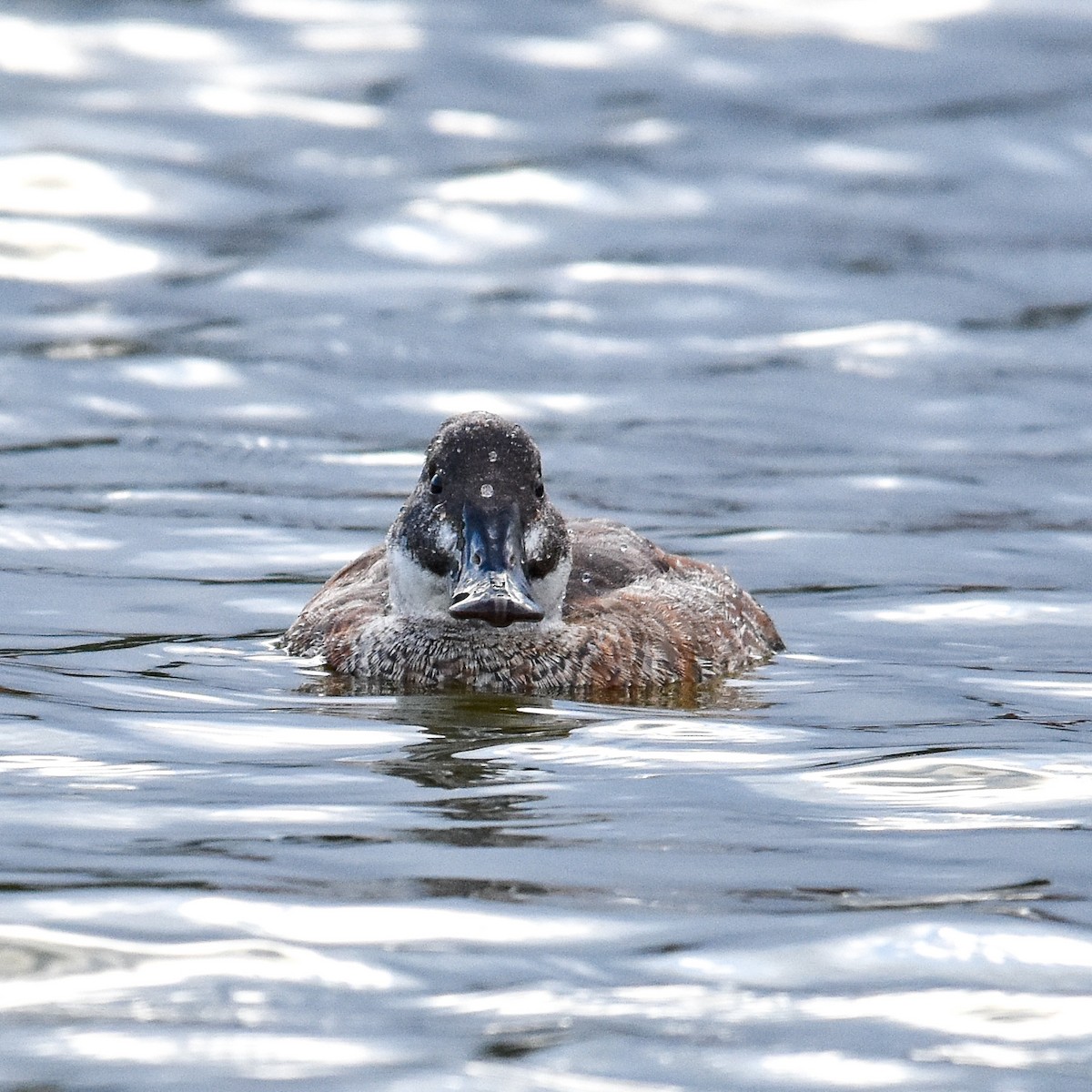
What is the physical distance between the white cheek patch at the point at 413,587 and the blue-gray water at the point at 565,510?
0.55m

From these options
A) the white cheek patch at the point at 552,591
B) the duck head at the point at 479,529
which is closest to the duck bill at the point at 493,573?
the duck head at the point at 479,529

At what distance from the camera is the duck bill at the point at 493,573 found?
8.24 m

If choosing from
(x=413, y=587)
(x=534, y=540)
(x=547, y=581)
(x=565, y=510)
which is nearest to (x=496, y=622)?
(x=534, y=540)

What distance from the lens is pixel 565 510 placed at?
13266 mm

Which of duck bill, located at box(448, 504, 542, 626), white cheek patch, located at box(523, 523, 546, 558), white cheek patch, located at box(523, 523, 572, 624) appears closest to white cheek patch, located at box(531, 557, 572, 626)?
white cheek patch, located at box(523, 523, 572, 624)

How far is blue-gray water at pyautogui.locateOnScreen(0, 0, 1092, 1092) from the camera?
16.9ft

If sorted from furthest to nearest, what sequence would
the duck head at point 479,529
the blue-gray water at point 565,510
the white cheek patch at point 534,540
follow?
the white cheek patch at point 534,540
the duck head at point 479,529
the blue-gray water at point 565,510

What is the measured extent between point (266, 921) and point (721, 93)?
1649cm

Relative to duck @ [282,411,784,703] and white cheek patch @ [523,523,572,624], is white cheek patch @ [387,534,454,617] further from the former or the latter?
white cheek patch @ [523,523,572,624]

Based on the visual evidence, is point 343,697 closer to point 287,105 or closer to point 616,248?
point 616,248

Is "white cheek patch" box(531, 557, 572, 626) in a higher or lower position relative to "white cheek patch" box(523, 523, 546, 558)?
lower

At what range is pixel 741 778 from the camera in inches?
285

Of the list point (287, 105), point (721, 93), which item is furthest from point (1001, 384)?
point (287, 105)

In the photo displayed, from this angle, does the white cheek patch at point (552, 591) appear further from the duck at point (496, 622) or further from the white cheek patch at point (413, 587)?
the white cheek patch at point (413, 587)
